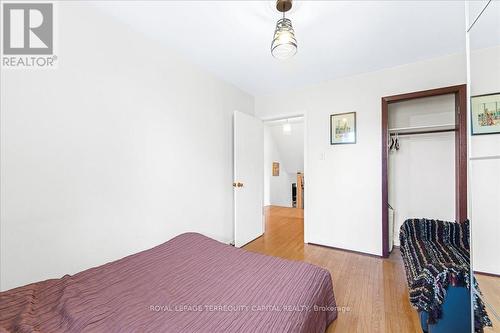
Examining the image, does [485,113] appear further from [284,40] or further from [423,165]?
[284,40]

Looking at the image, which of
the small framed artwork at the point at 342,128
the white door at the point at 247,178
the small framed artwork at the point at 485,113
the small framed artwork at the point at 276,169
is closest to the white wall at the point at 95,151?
the white door at the point at 247,178

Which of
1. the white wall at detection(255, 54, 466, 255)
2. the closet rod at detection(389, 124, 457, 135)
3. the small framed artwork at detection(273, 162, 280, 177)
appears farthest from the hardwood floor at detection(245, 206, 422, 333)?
the small framed artwork at detection(273, 162, 280, 177)

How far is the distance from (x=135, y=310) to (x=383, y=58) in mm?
3159

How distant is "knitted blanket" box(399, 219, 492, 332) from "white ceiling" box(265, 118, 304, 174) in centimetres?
368

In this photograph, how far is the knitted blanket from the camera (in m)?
1.33

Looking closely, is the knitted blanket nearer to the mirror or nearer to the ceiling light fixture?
the mirror

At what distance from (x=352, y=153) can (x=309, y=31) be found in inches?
64.7

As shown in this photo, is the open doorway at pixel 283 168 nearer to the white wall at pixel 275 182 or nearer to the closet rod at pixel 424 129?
the white wall at pixel 275 182

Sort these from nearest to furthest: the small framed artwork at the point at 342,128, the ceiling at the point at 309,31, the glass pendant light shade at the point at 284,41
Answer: the glass pendant light shade at the point at 284,41, the ceiling at the point at 309,31, the small framed artwork at the point at 342,128

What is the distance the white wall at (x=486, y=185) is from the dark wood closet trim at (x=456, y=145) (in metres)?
0.44

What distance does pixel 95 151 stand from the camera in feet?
5.33

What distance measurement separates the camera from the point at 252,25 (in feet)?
5.97

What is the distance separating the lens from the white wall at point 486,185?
1132 mm

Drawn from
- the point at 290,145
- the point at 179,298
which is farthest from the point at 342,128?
the point at 290,145
